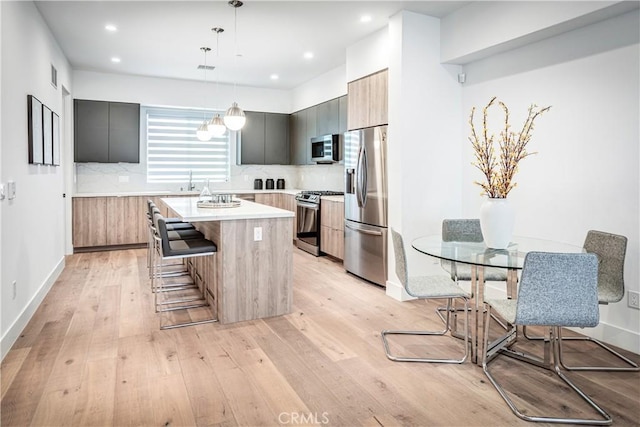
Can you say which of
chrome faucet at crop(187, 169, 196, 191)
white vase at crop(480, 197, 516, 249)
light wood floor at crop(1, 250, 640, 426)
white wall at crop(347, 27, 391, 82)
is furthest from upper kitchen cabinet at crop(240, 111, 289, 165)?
white vase at crop(480, 197, 516, 249)

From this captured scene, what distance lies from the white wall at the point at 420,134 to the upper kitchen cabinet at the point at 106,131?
4399 millimetres

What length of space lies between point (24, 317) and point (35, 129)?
156 cm

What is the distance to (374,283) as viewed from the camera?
4688mm

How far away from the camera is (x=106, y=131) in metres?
6.61

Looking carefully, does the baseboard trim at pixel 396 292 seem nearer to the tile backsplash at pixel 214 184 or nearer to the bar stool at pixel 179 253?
the bar stool at pixel 179 253

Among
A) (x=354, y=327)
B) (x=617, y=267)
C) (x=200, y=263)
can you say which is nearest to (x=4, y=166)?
(x=200, y=263)

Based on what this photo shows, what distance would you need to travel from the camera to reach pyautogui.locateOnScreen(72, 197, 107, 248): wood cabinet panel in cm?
630

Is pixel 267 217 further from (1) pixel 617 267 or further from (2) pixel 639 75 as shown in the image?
(2) pixel 639 75

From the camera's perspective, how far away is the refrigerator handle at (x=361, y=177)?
4691 millimetres

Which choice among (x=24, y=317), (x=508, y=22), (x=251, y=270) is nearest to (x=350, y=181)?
(x=251, y=270)

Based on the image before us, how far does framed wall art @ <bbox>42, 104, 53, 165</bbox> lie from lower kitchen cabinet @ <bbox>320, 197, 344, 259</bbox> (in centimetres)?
324

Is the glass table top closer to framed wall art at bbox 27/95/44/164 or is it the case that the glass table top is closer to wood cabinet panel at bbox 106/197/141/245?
framed wall art at bbox 27/95/44/164

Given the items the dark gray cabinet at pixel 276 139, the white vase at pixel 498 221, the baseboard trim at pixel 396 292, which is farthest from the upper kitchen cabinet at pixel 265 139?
the white vase at pixel 498 221

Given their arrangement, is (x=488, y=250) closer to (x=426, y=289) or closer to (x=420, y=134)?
(x=426, y=289)
